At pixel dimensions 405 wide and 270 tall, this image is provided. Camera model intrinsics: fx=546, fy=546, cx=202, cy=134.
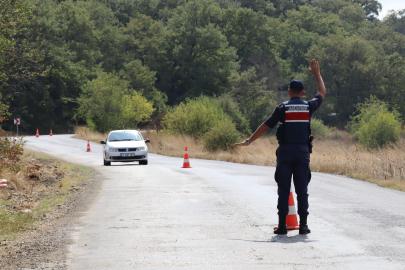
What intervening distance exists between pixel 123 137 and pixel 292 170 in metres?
17.8

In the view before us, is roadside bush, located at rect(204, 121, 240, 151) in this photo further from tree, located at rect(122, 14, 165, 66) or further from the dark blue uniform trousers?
tree, located at rect(122, 14, 165, 66)

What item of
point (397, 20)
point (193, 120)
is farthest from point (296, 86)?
point (397, 20)

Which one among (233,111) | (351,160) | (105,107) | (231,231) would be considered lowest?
(231,231)

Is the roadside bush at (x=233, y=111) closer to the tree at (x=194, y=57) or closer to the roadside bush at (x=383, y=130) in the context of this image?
the tree at (x=194, y=57)

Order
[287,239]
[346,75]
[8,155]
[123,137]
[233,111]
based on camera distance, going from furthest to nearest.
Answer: [346,75]
[233,111]
[123,137]
[8,155]
[287,239]

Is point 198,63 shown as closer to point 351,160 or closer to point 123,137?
point 123,137

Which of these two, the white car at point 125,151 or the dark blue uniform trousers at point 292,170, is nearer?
the dark blue uniform trousers at point 292,170

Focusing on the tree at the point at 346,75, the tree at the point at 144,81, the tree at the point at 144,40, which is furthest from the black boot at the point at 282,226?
the tree at the point at 144,40

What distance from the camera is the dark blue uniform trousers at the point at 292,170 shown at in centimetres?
742

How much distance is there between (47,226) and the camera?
8.94 metres

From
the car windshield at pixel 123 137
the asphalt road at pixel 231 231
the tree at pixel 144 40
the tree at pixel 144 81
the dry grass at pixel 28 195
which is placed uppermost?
the tree at pixel 144 40

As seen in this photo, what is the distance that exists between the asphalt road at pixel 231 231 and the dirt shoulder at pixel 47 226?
224 mm

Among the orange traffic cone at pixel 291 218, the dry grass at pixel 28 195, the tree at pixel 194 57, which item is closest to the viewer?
the orange traffic cone at pixel 291 218

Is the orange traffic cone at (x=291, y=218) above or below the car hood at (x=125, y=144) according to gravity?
below
